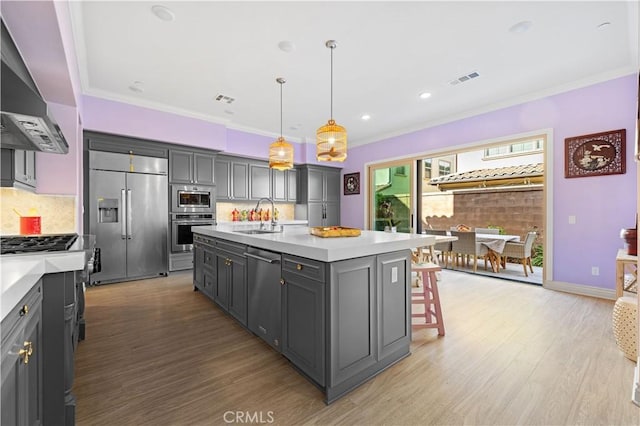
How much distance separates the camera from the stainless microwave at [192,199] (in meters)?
5.05

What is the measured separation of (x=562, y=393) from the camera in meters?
1.76

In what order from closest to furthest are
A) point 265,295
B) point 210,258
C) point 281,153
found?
point 265,295
point 210,258
point 281,153

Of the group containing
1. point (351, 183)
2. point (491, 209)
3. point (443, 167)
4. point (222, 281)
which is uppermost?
point (443, 167)

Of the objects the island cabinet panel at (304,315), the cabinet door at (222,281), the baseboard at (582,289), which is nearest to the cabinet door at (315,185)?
the cabinet door at (222,281)

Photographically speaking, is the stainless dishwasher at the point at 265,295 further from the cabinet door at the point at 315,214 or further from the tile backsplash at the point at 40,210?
the cabinet door at the point at 315,214

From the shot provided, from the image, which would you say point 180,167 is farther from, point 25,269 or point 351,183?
point 25,269

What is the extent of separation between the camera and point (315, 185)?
7188mm

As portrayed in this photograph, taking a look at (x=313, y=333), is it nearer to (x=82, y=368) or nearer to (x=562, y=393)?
(x=562, y=393)

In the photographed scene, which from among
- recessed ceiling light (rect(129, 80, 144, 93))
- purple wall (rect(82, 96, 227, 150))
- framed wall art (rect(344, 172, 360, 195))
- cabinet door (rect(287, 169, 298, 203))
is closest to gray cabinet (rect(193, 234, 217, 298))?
purple wall (rect(82, 96, 227, 150))

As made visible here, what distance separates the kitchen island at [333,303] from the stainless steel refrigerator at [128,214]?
3173 mm

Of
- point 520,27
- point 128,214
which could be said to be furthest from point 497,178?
point 128,214

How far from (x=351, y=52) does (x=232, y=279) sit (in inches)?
111

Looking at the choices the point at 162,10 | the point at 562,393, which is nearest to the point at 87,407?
the point at 562,393

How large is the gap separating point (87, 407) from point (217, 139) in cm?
463
